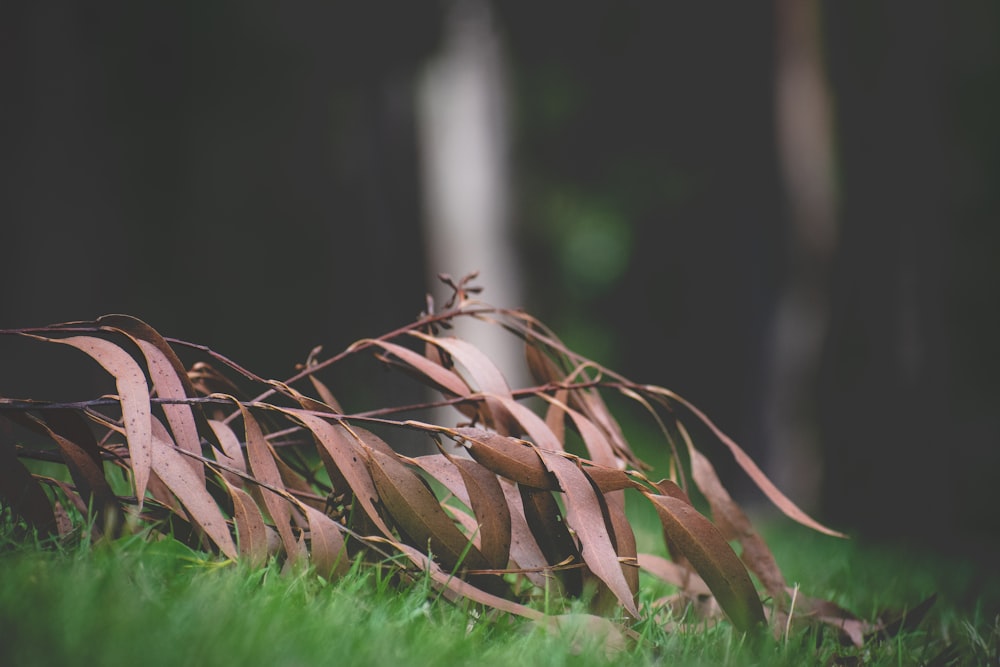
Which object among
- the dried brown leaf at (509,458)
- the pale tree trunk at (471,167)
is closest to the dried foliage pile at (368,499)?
the dried brown leaf at (509,458)

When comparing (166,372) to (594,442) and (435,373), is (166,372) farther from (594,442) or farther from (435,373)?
(594,442)

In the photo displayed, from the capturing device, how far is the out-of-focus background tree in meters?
5.43

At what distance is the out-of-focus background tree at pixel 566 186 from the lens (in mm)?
5426

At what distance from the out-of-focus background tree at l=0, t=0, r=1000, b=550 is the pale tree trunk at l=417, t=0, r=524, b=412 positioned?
→ 1 centimetres

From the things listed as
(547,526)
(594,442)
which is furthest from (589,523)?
(594,442)

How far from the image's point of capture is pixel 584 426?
1.84 metres

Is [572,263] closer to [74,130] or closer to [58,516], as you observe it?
[74,130]

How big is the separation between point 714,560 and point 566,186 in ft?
43.1

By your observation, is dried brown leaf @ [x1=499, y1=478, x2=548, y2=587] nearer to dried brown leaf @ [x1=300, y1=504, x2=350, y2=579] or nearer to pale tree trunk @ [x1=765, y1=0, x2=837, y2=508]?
dried brown leaf @ [x1=300, y1=504, x2=350, y2=579]

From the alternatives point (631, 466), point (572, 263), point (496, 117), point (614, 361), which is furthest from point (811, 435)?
point (572, 263)

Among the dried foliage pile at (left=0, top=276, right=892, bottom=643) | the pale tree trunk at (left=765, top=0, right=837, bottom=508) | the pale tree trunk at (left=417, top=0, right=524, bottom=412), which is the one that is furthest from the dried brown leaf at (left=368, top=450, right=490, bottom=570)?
the pale tree trunk at (left=765, top=0, right=837, bottom=508)

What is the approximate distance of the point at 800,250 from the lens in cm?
548

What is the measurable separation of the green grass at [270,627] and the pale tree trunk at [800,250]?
3.63m

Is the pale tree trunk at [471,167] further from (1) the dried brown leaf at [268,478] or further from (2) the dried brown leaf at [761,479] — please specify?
(1) the dried brown leaf at [268,478]
